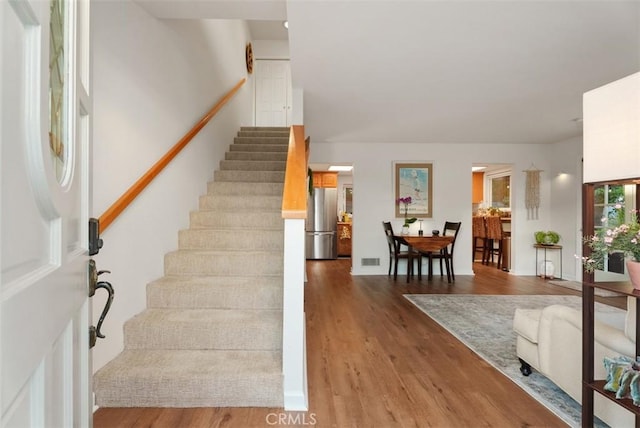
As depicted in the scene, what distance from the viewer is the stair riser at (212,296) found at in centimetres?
236

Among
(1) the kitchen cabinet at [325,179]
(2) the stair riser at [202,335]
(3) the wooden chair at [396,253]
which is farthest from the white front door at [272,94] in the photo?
(2) the stair riser at [202,335]

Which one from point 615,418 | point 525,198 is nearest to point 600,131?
point 615,418

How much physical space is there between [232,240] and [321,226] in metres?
5.44

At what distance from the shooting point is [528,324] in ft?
7.38

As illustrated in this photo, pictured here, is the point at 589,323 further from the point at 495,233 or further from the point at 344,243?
the point at 344,243

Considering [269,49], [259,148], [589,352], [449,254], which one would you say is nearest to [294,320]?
[589,352]

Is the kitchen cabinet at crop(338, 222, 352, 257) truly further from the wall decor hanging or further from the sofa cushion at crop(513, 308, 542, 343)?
the sofa cushion at crop(513, 308, 542, 343)

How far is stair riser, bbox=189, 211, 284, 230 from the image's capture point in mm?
3135

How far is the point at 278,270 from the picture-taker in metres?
2.65

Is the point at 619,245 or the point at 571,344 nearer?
the point at 619,245

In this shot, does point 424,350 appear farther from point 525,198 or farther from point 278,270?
point 525,198

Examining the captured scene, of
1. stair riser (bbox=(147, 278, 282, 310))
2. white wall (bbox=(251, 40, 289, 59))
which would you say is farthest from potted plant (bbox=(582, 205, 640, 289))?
white wall (bbox=(251, 40, 289, 59))

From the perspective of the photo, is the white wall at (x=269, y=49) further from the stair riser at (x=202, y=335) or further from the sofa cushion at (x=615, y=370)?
the sofa cushion at (x=615, y=370)

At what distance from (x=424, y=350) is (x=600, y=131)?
1.93 meters
